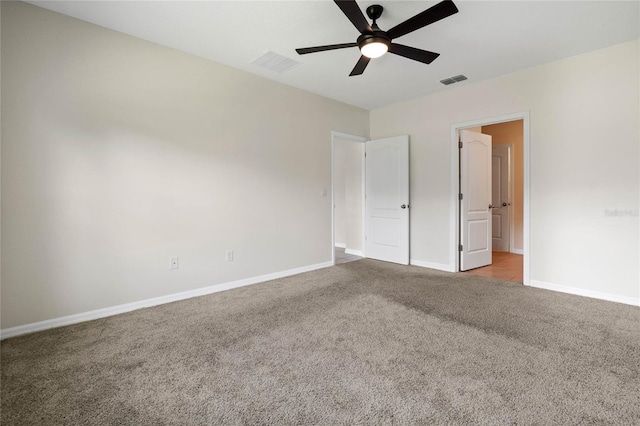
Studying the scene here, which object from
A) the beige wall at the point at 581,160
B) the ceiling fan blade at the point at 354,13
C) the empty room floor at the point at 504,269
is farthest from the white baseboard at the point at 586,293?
the ceiling fan blade at the point at 354,13

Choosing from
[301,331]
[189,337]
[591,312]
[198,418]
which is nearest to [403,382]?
[301,331]

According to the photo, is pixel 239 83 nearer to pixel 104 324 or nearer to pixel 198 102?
pixel 198 102

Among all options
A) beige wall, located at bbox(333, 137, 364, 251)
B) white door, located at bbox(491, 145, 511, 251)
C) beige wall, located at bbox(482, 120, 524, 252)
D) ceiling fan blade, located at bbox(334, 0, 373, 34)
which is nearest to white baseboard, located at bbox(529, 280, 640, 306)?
beige wall, located at bbox(482, 120, 524, 252)

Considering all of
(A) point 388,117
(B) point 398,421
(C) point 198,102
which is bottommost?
(B) point 398,421

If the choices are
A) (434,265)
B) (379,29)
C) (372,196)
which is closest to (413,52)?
(379,29)

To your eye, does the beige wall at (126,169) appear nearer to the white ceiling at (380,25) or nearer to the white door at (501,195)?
the white ceiling at (380,25)

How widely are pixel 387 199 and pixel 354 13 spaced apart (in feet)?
11.2

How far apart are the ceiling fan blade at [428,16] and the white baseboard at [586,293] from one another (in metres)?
3.27

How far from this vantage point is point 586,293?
3.32 metres

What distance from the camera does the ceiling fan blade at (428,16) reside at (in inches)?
77.4

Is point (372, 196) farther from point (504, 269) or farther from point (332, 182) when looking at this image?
point (504, 269)

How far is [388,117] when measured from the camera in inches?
205

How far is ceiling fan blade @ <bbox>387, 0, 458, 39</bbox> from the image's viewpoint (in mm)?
1965

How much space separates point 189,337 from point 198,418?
3.26 ft
